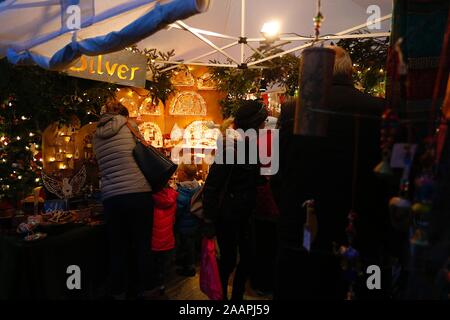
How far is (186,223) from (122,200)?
1.09m

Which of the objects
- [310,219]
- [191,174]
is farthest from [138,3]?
[191,174]

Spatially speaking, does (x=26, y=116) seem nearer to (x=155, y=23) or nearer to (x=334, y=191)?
(x=155, y=23)

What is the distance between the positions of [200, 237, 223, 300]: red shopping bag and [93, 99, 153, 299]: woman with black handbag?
61 cm

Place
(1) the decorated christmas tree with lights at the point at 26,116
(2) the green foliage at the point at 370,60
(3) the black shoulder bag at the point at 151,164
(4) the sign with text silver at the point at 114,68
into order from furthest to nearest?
(2) the green foliage at the point at 370,60 → (4) the sign with text silver at the point at 114,68 → (1) the decorated christmas tree with lights at the point at 26,116 → (3) the black shoulder bag at the point at 151,164

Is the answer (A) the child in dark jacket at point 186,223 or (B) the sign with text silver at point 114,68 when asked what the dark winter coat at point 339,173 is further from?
(B) the sign with text silver at point 114,68

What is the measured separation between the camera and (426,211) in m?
1.14

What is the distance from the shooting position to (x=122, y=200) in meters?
3.23

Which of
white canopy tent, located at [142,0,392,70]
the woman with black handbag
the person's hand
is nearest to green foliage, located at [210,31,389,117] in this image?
white canopy tent, located at [142,0,392,70]

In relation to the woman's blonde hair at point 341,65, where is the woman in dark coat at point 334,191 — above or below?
below

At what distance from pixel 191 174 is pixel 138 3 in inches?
92.5

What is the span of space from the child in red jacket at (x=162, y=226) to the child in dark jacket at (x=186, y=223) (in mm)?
255

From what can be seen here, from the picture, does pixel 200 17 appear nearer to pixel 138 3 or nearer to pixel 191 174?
pixel 191 174

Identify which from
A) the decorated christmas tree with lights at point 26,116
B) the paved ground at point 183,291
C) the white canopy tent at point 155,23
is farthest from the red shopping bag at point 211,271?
the decorated christmas tree with lights at point 26,116

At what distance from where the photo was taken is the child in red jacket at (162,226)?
→ 370cm
